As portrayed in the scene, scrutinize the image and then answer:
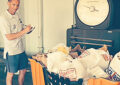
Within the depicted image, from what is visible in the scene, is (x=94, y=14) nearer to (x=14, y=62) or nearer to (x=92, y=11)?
(x=92, y=11)

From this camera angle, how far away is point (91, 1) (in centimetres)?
185

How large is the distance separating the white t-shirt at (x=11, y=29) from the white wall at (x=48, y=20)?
103 centimetres

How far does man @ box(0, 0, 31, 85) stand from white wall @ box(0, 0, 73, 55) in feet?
3.37

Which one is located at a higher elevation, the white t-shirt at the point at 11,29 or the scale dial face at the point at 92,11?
the scale dial face at the point at 92,11

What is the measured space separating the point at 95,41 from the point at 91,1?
0.40 meters

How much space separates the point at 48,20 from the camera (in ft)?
10.5

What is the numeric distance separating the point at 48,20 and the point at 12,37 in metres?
1.26

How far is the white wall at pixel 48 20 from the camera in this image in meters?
3.00

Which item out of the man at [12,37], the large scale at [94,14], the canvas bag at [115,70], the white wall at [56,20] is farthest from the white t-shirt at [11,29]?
the canvas bag at [115,70]

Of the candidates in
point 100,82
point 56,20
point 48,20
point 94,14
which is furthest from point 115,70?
point 48,20

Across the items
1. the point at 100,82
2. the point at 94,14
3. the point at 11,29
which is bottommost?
the point at 100,82

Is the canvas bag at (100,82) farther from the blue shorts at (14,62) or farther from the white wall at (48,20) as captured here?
the white wall at (48,20)

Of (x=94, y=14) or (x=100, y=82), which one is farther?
(x=94, y=14)

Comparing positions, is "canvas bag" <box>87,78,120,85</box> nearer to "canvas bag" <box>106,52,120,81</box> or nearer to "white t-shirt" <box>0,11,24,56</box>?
"canvas bag" <box>106,52,120,81</box>
